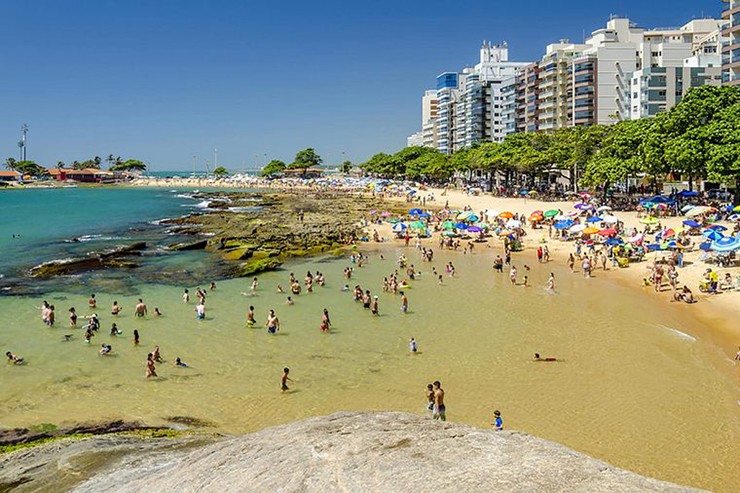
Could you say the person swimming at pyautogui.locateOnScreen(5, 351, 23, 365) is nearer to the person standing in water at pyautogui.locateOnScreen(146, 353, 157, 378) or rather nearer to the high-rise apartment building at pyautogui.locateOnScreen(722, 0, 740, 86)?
the person standing in water at pyautogui.locateOnScreen(146, 353, 157, 378)

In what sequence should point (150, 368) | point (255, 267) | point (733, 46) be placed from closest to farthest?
point (150, 368), point (255, 267), point (733, 46)

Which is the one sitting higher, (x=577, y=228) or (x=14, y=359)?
(x=577, y=228)

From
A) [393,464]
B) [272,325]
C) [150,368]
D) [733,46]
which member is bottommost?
[150,368]

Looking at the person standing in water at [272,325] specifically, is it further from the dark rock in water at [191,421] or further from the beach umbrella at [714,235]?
the beach umbrella at [714,235]

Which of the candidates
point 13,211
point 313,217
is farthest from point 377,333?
point 13,211

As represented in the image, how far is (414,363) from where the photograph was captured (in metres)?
21.2

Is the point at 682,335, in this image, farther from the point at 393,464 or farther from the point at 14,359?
the point at 14,359

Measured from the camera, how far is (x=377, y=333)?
2503cm

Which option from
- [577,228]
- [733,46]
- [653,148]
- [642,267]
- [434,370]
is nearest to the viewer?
[434,370]

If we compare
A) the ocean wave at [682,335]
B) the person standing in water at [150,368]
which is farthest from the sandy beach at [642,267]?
the person standing in water at [150,368]

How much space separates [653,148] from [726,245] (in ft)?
74.6

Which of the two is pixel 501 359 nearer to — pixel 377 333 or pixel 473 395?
pixel 473 395

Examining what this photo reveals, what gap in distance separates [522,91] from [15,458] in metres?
123

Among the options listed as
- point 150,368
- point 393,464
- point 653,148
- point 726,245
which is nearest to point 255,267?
point 150,368
